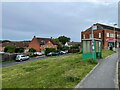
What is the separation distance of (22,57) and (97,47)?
34.1 meters

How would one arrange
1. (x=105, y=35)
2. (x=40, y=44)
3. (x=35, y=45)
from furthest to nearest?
(x=35, y=45) < (x=40, y=44) < (x=105, y=35)

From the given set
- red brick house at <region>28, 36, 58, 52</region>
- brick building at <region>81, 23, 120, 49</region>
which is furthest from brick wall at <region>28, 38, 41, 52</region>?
brick building at <region>81, 23, 120, 49</region>

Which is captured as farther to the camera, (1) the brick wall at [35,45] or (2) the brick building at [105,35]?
(1) the brick wall at [35,45]

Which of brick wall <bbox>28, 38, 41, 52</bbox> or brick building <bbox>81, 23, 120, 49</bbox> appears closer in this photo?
brick building <bbox>81, 23, 120, 49</bbox>

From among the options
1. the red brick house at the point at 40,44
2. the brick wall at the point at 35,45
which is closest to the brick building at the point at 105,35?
the red brick house at the point at 40,44

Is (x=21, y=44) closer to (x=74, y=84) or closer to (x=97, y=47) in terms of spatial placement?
(x=97, y=47)

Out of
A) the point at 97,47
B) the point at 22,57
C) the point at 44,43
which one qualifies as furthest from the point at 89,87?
the point at 44,43

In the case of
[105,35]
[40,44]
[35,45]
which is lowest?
[35,45]

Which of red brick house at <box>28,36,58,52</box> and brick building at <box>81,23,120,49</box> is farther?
red brick house at <box>28,36,58,52</box>

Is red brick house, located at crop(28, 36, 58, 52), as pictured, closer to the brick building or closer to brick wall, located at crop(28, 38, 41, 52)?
brick wall, located at crop(28, 38, 41, 52)

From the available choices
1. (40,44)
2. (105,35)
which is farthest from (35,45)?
(105,35)

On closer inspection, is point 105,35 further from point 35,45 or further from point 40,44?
point 35,45

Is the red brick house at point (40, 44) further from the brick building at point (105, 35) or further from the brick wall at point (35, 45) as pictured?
the brick building at point (105, 35)

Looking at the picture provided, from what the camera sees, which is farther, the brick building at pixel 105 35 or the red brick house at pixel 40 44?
the red brick house at pixel 40 44
